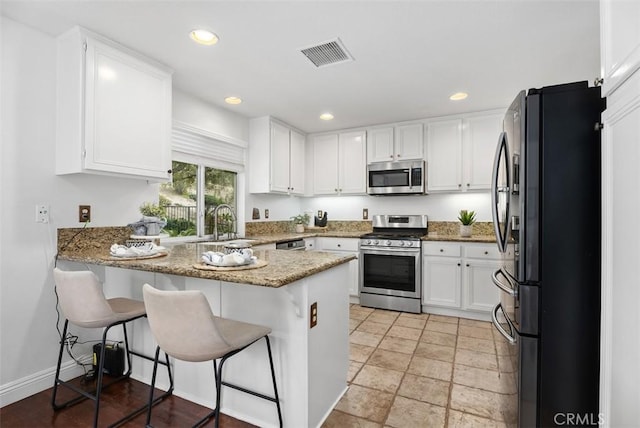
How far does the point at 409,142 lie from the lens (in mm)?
4102

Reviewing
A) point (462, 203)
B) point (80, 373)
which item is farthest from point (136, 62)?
point (462, 203)

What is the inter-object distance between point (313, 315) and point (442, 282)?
248 centimetres

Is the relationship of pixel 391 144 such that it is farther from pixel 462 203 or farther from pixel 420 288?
pixel 420 288

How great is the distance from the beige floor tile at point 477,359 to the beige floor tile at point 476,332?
405 mm

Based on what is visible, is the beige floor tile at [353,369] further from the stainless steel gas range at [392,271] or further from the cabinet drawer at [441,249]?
the cabinet drawer at [441,249]

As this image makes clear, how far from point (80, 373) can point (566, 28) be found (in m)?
4.18

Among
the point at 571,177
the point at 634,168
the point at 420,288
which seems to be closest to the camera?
the point at 634,168


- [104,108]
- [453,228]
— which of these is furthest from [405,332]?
[104,108]

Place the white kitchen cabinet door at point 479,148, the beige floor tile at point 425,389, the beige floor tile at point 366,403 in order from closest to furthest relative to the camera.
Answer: the beige floor tile at point 366,403, the beige floor tile at point 425,389, the white kitchen cabinet door at point 479,148

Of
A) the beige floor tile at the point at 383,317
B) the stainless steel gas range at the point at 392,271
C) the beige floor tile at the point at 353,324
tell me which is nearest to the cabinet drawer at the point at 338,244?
the stainless steel gas range at the point at 392,271

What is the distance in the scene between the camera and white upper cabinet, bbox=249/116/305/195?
392 centimetres

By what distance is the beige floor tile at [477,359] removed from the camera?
2457 millimetres

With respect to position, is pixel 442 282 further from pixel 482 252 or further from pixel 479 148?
pixel 479 148

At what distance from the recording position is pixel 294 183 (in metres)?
4.45
